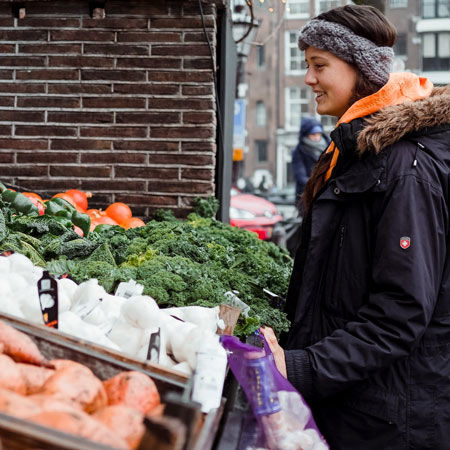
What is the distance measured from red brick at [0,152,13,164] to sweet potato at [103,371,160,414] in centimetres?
425

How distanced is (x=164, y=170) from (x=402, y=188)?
3398 millimetres

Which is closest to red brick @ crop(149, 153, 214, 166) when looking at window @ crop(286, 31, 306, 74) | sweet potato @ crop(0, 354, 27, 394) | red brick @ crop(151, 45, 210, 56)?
red brick @ crop(151, 45, 210, 56)

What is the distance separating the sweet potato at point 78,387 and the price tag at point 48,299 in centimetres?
33

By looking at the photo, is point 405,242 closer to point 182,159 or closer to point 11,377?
point 11,377

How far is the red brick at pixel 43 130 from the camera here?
533 cm

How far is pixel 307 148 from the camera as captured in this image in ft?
33.6

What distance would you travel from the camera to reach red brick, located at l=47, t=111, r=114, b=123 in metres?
5.29

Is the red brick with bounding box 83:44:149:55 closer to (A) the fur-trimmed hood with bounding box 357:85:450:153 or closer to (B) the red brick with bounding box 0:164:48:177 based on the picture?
(B) the red brick with bounding box 0:164:48:177

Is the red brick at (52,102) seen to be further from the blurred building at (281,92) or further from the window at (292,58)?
the window at (292,58)

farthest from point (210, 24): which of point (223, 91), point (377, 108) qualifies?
point (377, 108)

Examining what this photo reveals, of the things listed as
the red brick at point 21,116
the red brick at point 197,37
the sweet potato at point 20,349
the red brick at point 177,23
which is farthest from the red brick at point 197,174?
the sweet potato at point 20,349

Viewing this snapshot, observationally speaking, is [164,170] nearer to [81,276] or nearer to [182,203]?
[182,203]

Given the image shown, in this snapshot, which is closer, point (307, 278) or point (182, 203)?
point (307, 278)

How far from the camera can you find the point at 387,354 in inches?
83.5
